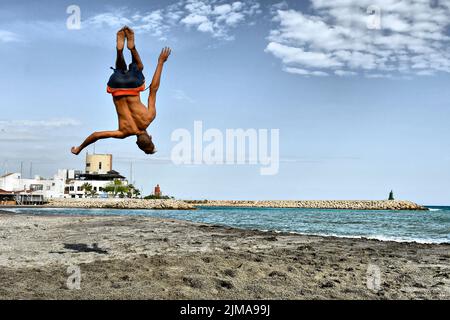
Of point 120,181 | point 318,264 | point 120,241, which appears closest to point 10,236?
point 120,241

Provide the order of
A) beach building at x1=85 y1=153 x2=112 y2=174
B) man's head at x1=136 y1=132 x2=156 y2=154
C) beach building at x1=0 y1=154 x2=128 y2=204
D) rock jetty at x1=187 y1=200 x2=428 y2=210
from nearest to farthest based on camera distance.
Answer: man's head at x1=136 y1=132 x2=156 y2=154, beach building at x1=0 y1=154 x2=128 y2=204, rock jetty at x1=187 y1=200 x2=428 y2=210, beach building at x1=85 y1=153 x2=112 y2=174

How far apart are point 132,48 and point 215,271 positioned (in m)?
5.99

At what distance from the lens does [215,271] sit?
10453mm

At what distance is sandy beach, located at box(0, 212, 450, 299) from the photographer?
8.74 meters

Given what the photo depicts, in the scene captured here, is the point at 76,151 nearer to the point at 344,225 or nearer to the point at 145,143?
the point at 145,143

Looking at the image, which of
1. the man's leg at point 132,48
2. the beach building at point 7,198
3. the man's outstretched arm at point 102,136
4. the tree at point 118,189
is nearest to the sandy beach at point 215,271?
the man's outstretched arm at point 102,136

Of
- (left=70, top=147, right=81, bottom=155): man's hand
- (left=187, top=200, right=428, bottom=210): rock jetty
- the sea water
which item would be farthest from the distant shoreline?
(left=70, top=147, right=81, bottom=155): man's hand

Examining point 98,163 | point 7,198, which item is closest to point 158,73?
point 7,198

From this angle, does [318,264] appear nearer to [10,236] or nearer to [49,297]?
[49,297]

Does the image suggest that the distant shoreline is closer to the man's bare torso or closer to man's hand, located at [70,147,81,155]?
man's hand, located at [70,147,81,155]

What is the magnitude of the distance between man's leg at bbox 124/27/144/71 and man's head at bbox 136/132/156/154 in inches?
41.7

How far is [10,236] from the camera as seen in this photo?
18.3m

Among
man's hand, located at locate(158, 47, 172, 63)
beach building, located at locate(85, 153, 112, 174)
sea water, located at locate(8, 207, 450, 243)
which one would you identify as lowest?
sea water, located at locate(8, 207, 450, 243)

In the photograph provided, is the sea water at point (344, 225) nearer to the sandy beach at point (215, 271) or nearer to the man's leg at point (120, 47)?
the sandy beach at point (215, 271)
